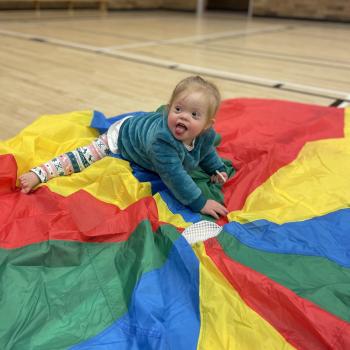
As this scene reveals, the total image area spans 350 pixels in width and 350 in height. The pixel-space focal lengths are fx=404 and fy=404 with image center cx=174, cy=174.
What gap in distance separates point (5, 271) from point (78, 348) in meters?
0.28

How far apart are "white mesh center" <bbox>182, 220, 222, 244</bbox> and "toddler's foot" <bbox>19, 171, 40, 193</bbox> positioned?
19.5 inches

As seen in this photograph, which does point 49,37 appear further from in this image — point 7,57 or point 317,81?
point 317,81

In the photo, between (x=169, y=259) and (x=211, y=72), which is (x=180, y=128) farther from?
(x=211, y=72)

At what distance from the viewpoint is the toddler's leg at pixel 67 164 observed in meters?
1.22

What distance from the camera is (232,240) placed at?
1001mm

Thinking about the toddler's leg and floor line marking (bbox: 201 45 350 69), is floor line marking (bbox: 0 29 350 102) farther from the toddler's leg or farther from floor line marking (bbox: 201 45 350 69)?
the toddler's leg

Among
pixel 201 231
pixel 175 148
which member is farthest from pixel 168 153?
pixel 201 231

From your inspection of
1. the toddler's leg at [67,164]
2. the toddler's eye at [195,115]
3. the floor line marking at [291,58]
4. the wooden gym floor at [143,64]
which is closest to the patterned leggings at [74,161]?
the toddler's leg at [67,164]

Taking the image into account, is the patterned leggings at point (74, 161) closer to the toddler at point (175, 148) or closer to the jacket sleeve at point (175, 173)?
the toddler at point (175, 148)

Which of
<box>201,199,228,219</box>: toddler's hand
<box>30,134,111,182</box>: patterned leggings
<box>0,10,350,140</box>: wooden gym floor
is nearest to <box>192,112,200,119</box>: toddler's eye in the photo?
<box>201,199,228,219</box>: toddler's hand

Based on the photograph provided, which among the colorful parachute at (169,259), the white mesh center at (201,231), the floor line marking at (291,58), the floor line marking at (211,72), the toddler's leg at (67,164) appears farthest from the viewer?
the floor line marking at (291,58)

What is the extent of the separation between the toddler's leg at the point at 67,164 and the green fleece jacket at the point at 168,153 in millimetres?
79

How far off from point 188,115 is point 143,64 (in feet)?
7.70

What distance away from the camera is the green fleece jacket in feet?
3.66
